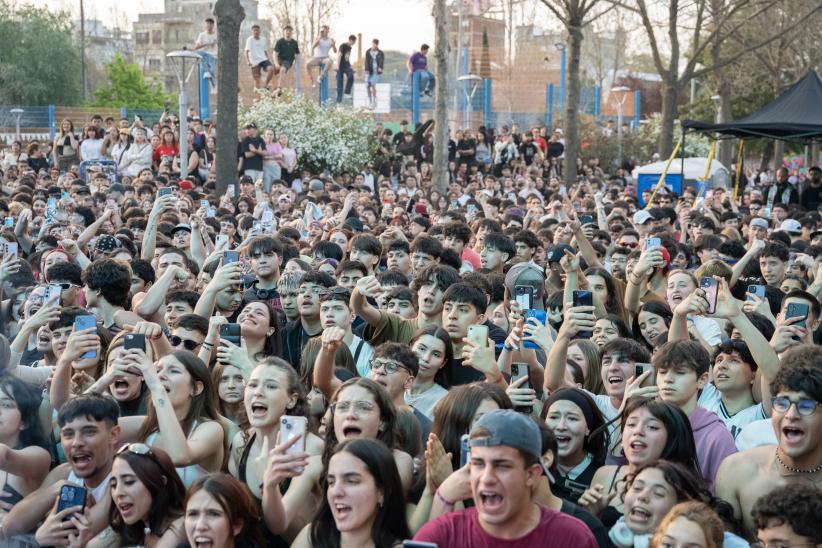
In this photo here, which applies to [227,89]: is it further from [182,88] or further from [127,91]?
[127,91]

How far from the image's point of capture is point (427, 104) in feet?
127

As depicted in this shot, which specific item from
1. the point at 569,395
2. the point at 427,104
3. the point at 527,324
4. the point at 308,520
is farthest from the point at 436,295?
the point at 427,104

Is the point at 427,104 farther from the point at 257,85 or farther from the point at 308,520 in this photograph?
the point at 308,520

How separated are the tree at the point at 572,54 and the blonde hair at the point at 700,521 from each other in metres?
21.3

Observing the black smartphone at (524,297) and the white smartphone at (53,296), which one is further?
the white smartphone at (53,296)

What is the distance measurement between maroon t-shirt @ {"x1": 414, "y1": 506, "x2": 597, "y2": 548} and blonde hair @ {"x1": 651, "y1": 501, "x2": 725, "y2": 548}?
35 centimetres

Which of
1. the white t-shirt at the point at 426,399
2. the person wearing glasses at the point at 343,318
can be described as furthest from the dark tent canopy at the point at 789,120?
the white t-shirt at the point at 426,399

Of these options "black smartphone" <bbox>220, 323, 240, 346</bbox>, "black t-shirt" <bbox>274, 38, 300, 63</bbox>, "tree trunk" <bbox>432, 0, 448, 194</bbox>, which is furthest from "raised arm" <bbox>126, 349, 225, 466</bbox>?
"black t-shirt" <bbox>274, 38, 300, 63</bbox>

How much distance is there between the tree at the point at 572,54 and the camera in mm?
25062

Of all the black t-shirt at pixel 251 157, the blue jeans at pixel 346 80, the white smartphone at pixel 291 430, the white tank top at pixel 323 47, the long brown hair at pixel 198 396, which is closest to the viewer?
the white smartphone at pixel 291 430

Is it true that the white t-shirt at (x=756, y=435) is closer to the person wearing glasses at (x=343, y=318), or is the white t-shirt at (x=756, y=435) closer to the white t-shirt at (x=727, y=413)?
the white t-shirt at (x=727, y=413)

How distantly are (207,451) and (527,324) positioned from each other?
1980 millimetres

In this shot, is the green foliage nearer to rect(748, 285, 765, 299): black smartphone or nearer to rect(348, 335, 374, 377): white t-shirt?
rect(348, 335, 374, 377): white t-shirt

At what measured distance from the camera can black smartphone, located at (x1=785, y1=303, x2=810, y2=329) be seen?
22.7ft
